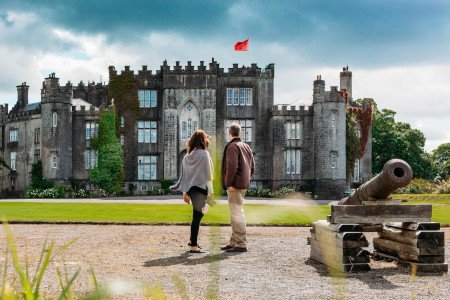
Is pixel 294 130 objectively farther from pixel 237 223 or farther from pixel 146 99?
pixel 237 223

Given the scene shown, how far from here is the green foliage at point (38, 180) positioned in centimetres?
4446

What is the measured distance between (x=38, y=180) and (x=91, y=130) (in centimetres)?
535

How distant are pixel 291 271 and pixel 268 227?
832cm

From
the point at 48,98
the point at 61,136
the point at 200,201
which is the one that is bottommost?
the point at 200,201

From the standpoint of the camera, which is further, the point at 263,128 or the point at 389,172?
the point at 263,128

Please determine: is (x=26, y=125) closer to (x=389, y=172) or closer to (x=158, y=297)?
(x=389, y=172)

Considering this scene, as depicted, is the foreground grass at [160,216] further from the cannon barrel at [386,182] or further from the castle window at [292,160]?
the castle window at [292,160]

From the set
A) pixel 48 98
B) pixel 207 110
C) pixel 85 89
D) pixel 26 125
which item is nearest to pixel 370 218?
pixel 207 110

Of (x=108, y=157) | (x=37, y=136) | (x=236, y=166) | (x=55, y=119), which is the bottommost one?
(x=236, y=166)

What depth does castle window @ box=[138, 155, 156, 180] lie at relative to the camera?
149 ft

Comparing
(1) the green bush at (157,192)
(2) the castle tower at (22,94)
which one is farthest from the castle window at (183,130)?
(2) the castle tower at (22,94)

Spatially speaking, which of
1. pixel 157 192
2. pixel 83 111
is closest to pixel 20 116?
pixel 83 111

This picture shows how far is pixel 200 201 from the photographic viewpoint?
10117 mm

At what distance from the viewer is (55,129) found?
149ft
